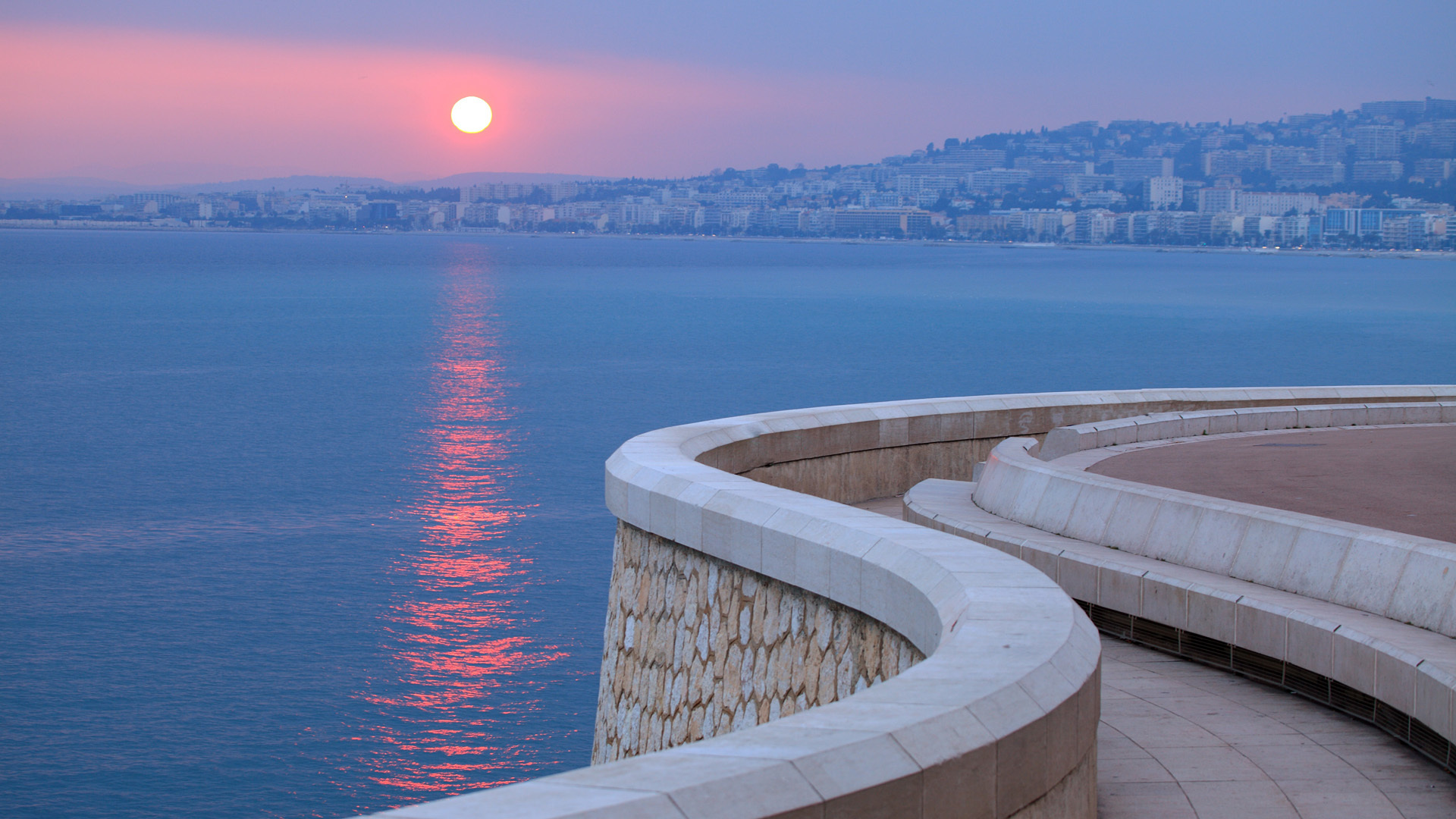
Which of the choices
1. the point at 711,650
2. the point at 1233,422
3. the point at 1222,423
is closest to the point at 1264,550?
the point at 711,650

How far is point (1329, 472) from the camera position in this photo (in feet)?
34.8

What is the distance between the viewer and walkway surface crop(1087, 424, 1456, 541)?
29.5 feet

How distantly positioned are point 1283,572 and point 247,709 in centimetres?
2073

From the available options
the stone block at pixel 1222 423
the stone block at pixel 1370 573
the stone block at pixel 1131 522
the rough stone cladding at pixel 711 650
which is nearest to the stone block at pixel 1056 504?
the stone block at pixel 1131 522

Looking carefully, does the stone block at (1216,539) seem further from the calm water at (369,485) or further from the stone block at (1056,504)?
the calm water at (369,485)

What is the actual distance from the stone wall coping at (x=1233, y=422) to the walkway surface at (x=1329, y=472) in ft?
0.80

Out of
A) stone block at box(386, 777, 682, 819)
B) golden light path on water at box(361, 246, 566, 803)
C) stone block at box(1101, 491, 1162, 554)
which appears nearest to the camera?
stone block at box(386, 777, 682, 819)

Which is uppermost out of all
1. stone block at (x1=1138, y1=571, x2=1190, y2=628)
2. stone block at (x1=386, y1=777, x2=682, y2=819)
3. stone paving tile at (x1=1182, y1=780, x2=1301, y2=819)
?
stone block at (x1=386, y1=777, x2=682, y2=819)

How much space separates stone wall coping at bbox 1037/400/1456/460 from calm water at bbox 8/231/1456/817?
463 inches

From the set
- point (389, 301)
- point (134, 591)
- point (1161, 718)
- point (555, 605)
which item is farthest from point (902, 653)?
point (389, 301)

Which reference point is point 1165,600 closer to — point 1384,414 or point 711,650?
point 711,650

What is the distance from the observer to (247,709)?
79.9ft

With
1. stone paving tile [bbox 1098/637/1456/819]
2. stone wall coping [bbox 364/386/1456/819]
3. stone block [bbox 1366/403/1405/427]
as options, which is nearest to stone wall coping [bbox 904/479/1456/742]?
stone paving tile [bbox 1098/637/1456/819]

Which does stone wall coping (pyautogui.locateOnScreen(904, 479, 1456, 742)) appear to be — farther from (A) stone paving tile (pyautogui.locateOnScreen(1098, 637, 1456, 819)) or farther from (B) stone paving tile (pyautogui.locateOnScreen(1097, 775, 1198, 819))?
(B) stone paving tile (pyautogui.locateOnScreen(1097, 775, 1198, 819))
